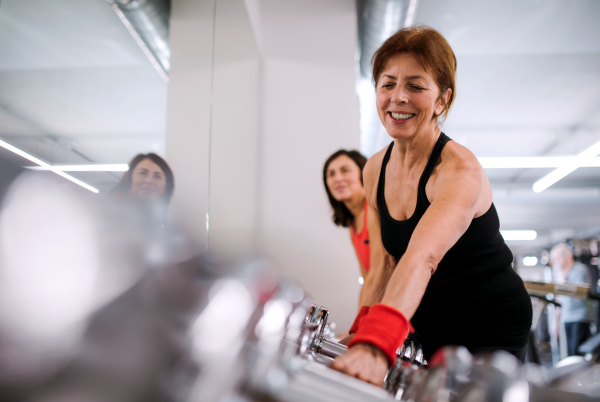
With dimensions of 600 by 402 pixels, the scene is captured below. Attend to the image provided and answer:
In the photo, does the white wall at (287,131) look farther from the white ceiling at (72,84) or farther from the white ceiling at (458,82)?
the white ceiling at (72,84)

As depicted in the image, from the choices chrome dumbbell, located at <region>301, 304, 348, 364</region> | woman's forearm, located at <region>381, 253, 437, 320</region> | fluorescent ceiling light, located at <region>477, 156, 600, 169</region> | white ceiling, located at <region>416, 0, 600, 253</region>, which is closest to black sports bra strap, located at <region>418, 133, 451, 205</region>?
woman's forearm, located at <region>381, 253, 437, 320</region>

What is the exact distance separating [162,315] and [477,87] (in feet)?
15.7

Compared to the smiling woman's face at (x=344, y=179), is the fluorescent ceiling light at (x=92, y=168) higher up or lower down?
lower down

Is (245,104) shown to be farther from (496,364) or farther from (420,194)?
(496,364)

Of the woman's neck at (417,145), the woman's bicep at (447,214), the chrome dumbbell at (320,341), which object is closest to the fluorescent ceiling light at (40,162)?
the chrome dumbbell at (320,341)

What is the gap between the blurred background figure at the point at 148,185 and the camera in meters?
0.76

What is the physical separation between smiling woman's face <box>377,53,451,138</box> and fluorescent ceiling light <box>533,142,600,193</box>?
632cm

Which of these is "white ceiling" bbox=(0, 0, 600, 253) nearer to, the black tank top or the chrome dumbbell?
the chrome dumbbell

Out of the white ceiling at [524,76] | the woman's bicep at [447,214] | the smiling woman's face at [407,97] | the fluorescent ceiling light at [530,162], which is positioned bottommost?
the woman's bicep at [447,214]

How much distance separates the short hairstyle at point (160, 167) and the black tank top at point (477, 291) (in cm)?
56

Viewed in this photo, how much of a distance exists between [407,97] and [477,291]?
1.41 feet

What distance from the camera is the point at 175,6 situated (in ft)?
4.87

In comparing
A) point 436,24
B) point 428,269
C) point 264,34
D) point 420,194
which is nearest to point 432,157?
point 420,194

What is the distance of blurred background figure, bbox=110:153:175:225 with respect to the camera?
76 cm
